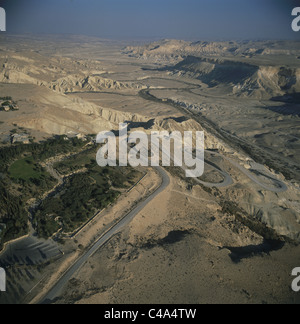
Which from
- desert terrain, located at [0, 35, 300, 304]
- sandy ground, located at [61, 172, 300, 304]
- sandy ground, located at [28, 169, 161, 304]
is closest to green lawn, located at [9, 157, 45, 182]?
desert terrain, located at [0, 35, 300, 304]

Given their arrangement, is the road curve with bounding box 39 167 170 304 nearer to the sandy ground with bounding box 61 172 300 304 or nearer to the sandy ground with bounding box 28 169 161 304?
the sandy ground with bounding box 28 169 161 304

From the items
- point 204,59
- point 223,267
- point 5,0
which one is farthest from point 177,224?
point 5,0

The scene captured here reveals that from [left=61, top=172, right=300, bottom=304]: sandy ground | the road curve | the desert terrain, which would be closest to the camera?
the road curve

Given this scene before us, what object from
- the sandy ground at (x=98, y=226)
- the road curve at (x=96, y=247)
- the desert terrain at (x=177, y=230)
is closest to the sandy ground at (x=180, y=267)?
the desert terrain at (x=177, y=230)

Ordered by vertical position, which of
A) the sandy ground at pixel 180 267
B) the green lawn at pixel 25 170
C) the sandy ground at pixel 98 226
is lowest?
the sandy ground at pixel 180 267

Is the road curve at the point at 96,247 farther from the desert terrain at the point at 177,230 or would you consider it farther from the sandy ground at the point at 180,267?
the sandy ground at the point at 180,267

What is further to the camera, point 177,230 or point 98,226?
point 177,230

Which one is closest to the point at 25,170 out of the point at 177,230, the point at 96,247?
the point at 96,247

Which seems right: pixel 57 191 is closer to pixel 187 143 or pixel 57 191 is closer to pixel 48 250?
pixel 48 250

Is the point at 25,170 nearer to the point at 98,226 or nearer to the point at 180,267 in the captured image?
the point at 98,226
